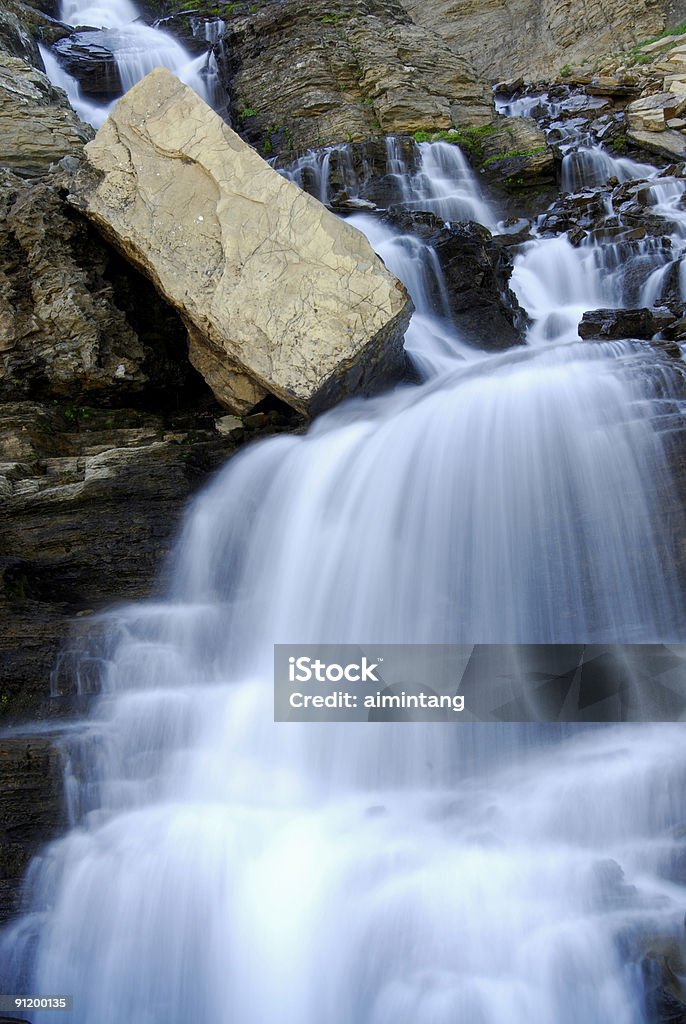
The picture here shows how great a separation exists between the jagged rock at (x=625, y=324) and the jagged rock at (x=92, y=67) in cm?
1148

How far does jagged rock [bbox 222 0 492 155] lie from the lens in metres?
15.0

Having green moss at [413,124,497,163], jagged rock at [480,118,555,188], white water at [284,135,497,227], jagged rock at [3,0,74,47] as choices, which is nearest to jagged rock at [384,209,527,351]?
white water at [284,135,497,227]

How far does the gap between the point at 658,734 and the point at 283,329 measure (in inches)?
169

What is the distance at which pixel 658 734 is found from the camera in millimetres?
4156

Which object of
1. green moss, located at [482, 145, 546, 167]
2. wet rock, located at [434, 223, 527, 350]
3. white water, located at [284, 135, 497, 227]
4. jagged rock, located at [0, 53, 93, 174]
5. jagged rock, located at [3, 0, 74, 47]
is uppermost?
jagged rock, located at [3, 0, 74, 47]

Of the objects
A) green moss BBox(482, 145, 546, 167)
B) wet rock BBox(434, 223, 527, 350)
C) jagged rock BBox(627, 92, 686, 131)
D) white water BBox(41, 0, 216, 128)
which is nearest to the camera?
wet rock BBox(434, 223, 527, 350)

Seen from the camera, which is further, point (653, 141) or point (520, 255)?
point (653, 141)

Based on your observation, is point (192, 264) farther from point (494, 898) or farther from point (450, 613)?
point (494, 898)

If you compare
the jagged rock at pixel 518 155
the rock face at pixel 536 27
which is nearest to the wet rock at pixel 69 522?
the jagged rock at pixel 518 155

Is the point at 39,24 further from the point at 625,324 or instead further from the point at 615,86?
the point at 625,324

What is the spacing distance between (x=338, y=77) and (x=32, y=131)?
8.13m

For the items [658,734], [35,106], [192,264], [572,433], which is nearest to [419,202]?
[35,106]

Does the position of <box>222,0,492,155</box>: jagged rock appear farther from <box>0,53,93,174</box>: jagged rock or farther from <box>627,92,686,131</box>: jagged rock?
<box>0,53,93,174</box>: jagged rock

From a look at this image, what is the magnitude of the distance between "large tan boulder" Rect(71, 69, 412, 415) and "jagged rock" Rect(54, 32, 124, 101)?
360 inches
